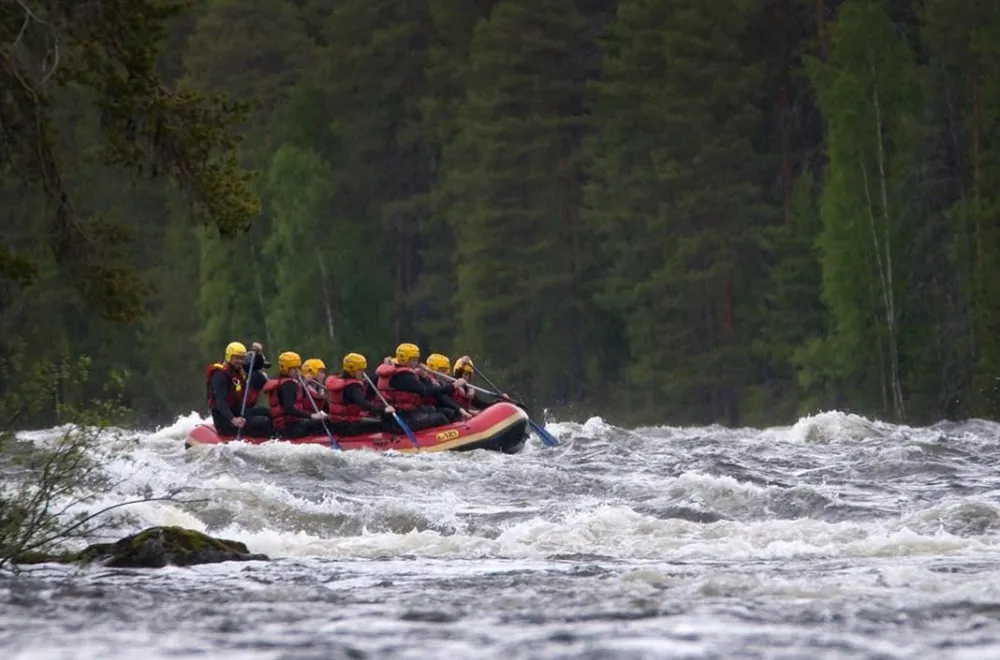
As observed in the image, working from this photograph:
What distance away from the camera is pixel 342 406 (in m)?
23.5

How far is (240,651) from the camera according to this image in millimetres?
8648

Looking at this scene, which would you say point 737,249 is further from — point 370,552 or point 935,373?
point 370,552

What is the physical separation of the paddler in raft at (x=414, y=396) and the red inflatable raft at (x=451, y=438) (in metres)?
0.32

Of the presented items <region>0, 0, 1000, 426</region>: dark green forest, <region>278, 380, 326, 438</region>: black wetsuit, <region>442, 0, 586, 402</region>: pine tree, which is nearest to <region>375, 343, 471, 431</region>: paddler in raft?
<region>278, 380, 326, 438</region>: black wetsuit

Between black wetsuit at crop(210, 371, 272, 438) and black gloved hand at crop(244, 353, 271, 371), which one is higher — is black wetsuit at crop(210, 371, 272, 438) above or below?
below

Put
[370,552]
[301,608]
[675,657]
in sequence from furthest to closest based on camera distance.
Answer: [370,552]
[301,608]
[675,657]

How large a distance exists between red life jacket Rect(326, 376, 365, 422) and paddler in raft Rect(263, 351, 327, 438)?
0.63ft

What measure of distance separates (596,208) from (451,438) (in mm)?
23780

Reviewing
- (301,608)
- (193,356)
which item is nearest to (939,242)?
(193,356)

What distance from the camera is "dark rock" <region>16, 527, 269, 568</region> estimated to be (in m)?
12.2

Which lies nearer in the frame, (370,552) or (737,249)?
(370,552)

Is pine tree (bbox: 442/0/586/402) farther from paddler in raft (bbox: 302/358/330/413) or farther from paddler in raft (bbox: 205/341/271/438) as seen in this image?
paddler in raft (bbox: 205/341/271/438)

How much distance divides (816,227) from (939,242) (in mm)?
4815

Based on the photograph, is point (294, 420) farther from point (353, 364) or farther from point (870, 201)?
point (870, 201)
